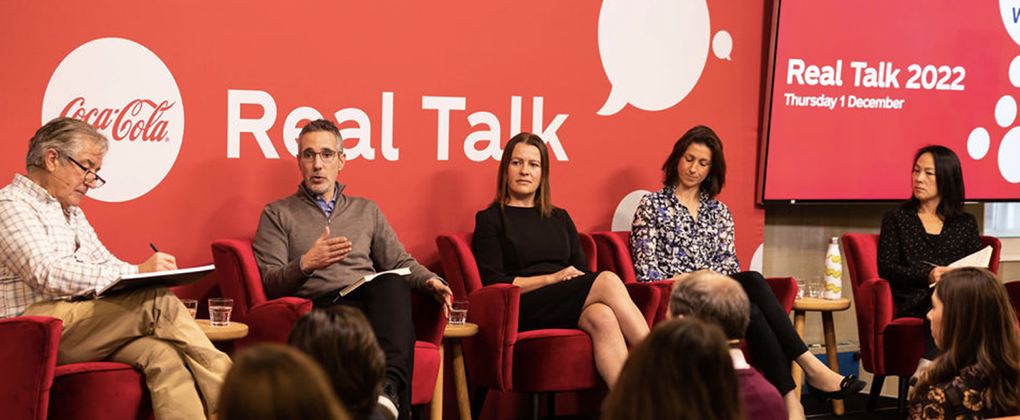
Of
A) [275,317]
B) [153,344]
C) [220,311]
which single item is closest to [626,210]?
[275,317]

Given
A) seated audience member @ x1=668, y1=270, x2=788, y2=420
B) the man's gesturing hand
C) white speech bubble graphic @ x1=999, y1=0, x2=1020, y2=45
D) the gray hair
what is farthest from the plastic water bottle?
the gray hair

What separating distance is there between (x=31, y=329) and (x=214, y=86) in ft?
4.87

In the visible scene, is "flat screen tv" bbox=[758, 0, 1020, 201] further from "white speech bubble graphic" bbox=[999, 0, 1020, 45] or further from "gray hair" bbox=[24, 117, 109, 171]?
"gray hair" bbox=[24, 117, 109, 171]

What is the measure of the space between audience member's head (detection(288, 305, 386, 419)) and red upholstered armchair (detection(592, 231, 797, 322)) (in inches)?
116

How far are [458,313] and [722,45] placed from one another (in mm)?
2184

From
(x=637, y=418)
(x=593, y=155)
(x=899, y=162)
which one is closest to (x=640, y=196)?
(x=593, y=155)

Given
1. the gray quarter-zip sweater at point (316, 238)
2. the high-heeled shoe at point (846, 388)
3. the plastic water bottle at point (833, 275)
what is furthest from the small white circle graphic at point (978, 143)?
the gray quarter-zip sweater at point (316, 238)

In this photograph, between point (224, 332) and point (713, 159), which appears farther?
point (713, 159)

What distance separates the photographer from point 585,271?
4656 millimetres

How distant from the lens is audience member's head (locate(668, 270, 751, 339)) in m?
2.36

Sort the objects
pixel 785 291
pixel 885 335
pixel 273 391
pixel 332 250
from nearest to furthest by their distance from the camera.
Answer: pixel 273 391, pixel 332 250, pixel 785 291, pixel 885 335

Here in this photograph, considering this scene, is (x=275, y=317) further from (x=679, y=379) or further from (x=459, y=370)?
(x=679, y=379)

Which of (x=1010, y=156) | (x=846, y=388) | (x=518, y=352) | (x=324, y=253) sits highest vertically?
(x=1010, y=156)

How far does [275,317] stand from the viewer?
360 cm
